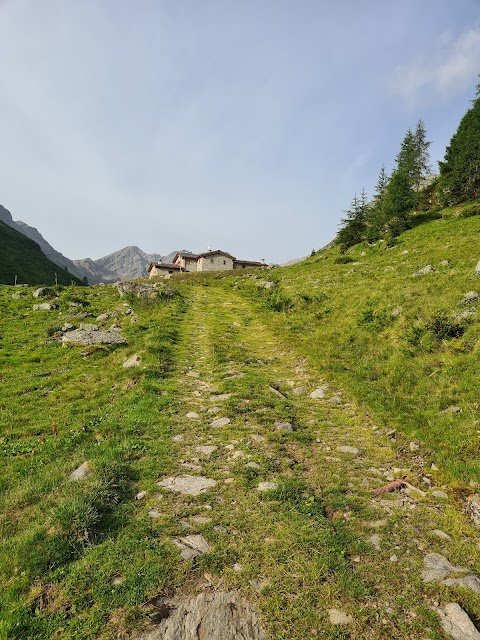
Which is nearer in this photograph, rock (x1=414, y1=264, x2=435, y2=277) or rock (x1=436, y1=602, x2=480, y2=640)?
rock (x1=436, y1=602, x2=480, y2=640)

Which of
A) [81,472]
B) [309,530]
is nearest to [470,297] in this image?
[309,530]

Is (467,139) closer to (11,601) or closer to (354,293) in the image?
(354,293)

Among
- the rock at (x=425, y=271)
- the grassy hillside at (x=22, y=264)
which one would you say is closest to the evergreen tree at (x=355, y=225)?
the rock at (x=425, y=271)

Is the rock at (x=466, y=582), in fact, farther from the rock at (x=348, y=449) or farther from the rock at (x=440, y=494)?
the rock at (x=348, y=449)

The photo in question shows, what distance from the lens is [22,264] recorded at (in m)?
157

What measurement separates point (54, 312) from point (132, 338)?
13.3 meters

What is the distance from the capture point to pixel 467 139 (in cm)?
5425

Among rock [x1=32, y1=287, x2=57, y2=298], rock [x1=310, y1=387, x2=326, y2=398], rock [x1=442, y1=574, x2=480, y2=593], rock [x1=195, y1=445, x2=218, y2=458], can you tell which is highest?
rock [x1=32, y1=287, x2=57, y2=298]

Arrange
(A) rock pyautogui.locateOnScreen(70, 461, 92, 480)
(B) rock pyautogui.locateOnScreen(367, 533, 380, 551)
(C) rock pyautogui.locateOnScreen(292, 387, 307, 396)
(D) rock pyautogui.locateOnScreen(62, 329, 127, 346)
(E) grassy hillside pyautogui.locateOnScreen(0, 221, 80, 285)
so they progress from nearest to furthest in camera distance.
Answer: (B) rock pyautogui.locateOnScreen(367, 533, 380, 551) → (A) rock pyautogui.locateOnScreen(70, 461, 92, 480) → (C) rock pyautogui.locateOnScreen(292, 387, 307, 396) → (D) rock pyautogui.locateOnScreen(62, 329, 127, 346) → (E) grassy hillside pyautogui.locateOnScreen(0, 221, 80, 285)

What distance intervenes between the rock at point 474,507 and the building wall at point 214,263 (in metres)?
81.7

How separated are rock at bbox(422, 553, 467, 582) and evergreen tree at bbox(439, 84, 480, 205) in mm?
58181

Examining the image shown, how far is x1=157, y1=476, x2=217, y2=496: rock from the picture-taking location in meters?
7.25

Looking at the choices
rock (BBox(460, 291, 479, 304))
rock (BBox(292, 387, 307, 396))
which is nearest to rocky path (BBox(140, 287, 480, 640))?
rock (BBox(292, 387, 307, 396))

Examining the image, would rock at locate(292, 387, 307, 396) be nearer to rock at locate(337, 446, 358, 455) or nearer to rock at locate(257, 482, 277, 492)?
rock at locate(337, 446, 358, 455)
